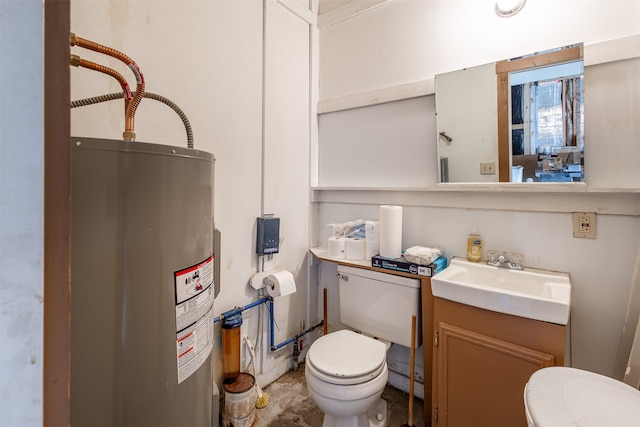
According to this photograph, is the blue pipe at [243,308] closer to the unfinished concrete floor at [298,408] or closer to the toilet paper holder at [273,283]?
the toilet paper holder at [273,283]

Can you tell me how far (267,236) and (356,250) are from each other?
0.56 m

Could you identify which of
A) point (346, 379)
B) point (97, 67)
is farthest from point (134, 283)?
point (346, 379)

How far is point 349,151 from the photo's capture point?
7.25 ft

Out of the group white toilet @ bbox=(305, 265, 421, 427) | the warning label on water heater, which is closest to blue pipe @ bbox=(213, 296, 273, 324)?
white toilet @ bbox=(305, 265, 421, 427)

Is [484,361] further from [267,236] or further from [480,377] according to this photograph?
[267,236]

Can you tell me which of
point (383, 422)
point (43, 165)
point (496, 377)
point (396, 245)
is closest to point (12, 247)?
point (43, 165)

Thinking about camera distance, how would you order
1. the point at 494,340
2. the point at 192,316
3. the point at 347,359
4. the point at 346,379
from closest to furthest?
the point at 192,316
the point at 494,340
the point at 346,379
the point at 347,359

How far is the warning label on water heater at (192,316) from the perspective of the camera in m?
0.77

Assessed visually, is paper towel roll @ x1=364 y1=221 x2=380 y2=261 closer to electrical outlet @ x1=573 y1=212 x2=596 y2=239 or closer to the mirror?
the mirror

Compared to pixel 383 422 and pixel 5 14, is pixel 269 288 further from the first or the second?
pixel 5 14

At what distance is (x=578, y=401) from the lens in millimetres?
887

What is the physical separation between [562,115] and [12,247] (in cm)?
188

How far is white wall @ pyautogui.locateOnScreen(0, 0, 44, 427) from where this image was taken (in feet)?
0.94

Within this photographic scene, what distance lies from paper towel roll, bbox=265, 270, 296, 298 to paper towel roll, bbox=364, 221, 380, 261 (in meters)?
0.52
